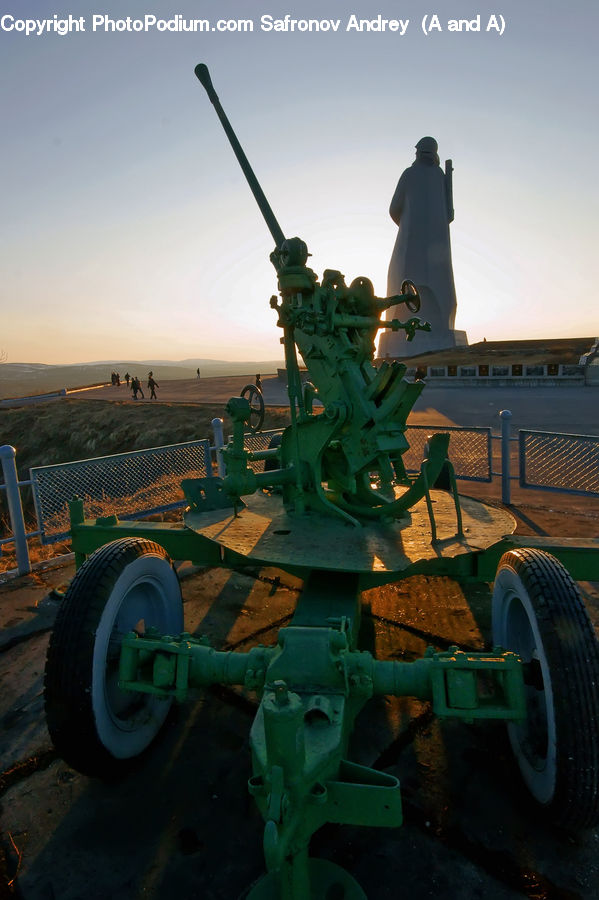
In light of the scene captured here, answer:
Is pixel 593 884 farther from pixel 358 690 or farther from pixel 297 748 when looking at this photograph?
pixel 297 748

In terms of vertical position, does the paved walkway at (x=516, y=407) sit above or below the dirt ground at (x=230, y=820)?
above

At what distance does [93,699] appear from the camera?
2078 mm

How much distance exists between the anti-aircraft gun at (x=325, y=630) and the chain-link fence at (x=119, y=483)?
2.42 m

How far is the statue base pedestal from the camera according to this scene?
3578 centimetres

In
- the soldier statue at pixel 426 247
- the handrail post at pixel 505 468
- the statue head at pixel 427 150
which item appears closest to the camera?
the handrail post at pixel 505 468

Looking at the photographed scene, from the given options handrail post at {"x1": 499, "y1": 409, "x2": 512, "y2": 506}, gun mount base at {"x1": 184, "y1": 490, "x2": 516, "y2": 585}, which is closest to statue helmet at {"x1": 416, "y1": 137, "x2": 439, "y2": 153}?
handrail post at {"x1": 499, "y1": 409, "x2": 512, "y2": 506}

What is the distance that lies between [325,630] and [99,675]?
98cm

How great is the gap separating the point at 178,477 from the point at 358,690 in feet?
19.5

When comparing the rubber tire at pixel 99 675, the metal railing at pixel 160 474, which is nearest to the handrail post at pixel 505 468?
the metal railing at pixel 160 474

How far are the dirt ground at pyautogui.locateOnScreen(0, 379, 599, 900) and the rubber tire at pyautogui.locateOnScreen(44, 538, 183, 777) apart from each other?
0.22m

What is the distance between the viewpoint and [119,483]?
22.7 ft

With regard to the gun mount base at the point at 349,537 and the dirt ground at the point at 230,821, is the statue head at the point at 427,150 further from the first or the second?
the dirt ground at the point at 230,821

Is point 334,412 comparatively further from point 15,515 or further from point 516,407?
point 516,407

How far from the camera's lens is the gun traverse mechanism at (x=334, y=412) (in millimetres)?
3666
